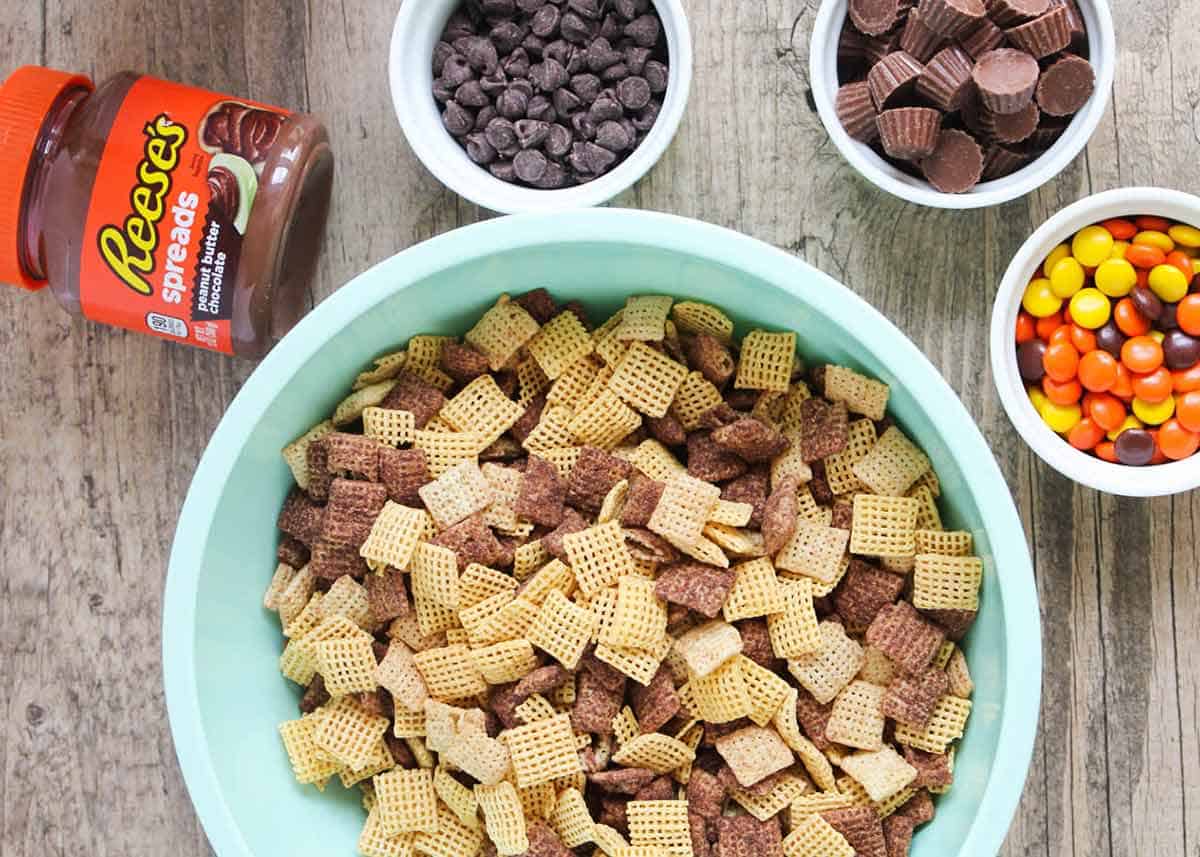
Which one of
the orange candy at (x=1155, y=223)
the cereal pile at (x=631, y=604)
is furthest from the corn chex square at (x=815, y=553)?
the orange candy at (x=1155, y=223)

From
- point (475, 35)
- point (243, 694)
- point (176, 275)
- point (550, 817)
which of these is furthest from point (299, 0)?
point (550, 817)

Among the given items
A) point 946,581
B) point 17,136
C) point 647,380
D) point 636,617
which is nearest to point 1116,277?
point 946,581

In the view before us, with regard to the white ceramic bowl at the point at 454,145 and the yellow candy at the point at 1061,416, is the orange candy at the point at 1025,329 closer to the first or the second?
the yellow candy at the point at 1061,416

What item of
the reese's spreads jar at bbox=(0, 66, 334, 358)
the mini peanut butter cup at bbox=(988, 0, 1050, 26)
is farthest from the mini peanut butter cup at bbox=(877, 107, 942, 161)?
the reese's spreads jar at bbox=(0, 66, 334, 358)

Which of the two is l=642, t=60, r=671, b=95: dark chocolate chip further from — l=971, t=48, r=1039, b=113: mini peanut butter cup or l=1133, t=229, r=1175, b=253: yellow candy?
l=1133, t=229, r=1175, b=253: yellow candy

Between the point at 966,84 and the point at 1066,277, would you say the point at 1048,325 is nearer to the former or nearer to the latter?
the point at 1066,277

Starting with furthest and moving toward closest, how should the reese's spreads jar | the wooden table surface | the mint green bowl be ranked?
the wooden table surface, the reese's spreads jar, the mint green bowl
